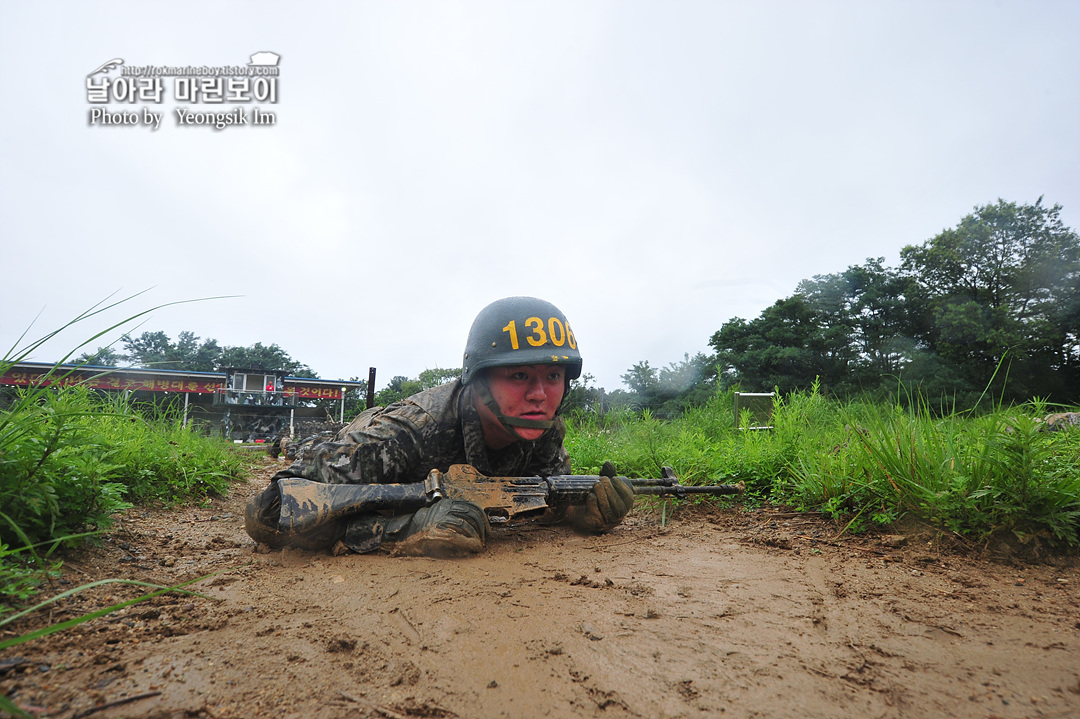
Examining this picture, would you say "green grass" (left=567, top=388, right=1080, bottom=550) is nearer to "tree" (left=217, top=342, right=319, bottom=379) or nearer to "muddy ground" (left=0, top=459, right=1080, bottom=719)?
"muddy ground" (left=0, top=459, right=1080, bottom=719)

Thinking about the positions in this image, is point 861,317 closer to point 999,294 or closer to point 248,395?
point 999,294

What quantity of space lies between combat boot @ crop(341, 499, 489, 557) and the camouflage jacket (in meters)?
0.36

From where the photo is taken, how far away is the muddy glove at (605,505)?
10.3 ft

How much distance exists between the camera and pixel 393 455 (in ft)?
10.1

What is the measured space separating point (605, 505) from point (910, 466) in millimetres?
1623

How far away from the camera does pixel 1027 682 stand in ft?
3.93

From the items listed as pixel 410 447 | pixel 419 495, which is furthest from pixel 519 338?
pixel 419 495

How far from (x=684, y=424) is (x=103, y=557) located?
18.6 feet

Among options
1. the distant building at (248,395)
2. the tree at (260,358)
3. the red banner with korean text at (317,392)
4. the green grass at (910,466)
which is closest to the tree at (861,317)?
the green grass at (910,466)

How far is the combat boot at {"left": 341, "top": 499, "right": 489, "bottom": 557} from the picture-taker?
96.5 inches

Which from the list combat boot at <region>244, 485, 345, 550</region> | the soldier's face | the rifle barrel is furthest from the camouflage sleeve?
the rifle barrel

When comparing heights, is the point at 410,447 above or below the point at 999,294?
below

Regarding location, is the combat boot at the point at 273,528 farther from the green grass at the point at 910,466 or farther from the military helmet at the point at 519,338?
the green grass at the point at 910,466

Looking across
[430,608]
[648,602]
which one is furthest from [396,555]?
[648,602]
